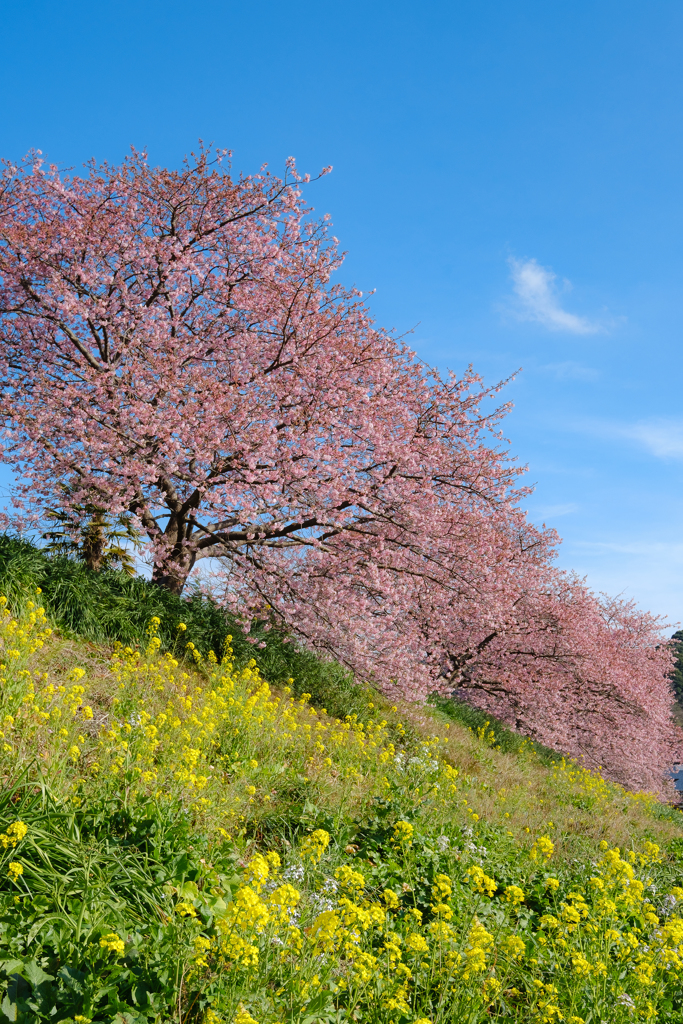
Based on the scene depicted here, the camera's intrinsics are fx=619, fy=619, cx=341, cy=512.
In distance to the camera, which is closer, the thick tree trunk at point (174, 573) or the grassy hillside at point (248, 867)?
the grassy hillside at point (248, 867)

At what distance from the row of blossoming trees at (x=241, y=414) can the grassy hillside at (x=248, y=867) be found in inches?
70.7

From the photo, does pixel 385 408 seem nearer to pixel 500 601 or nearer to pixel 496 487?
pixel 496 487

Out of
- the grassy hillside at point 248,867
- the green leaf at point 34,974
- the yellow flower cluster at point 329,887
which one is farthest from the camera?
the yellow flower cluster at point 329,887

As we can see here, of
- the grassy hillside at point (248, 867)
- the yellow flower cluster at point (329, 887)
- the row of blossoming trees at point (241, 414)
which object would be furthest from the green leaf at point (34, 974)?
the row of blossoming trees at point (241, 414)

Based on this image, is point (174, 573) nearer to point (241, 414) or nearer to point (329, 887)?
point (241, 414)

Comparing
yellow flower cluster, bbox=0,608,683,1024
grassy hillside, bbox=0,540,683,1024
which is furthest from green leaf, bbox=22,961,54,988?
yellow flower cluster, bbox=0,608,683,1024

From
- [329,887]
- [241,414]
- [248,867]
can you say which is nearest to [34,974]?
[248,867]

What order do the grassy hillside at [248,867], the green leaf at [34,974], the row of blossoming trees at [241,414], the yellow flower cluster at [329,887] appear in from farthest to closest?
the row of blossoming trees at [241,414], the yellow flower cluster at [329,887], the grassy hillside at [248,867], the green leaf at [34,974]

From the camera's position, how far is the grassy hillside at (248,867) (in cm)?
332

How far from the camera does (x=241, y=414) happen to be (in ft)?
30.3

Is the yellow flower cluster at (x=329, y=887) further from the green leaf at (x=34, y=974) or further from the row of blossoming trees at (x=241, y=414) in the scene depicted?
the row of blossoming trees at (x=241, y=414)

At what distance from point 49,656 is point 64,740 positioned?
7.40 ft

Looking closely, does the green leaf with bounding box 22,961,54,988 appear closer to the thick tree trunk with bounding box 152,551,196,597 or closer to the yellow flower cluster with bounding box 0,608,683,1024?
the yellow flower cluster with bounding box 0,608,683,1024

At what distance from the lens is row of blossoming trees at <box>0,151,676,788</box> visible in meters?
9.45
